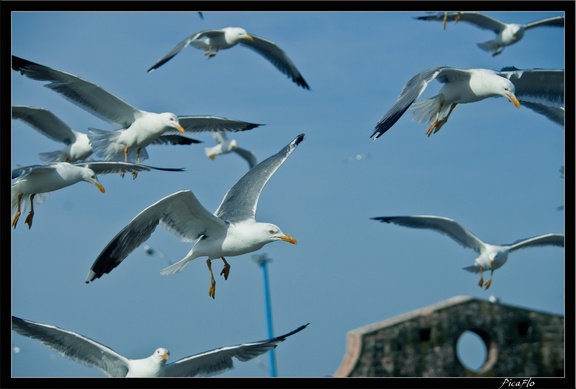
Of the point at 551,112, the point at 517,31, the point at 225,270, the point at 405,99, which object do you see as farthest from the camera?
the point at 517,31

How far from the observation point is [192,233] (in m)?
5.95

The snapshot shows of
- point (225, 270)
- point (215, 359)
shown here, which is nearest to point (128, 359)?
point (215, 359)

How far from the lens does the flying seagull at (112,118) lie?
23.2 ft

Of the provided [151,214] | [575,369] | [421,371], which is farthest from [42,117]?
[421,371]

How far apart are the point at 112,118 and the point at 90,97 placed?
17 centimetres

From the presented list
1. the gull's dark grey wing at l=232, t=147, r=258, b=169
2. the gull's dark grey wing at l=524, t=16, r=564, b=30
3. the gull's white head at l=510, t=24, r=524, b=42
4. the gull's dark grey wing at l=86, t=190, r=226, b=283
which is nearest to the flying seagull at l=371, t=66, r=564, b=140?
the gull's dark grey wing at l=524, t=16, r=564, b=30

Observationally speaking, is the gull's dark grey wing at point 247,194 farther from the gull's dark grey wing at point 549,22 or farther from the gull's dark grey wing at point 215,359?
the gull's dark grey wing at point 549,22

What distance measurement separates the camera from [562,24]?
640 centimetres

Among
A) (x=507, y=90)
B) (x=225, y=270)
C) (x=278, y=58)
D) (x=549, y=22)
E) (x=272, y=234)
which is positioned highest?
(x=278, y=58)

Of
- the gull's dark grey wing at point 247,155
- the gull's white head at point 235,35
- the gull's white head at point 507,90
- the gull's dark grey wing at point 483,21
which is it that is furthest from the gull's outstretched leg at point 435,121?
the gull's dark grey wing at point 247,155

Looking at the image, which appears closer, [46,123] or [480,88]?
[480,88]

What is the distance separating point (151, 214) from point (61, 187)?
852mm

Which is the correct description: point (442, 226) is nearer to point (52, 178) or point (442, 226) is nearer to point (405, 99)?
point (405, 99)

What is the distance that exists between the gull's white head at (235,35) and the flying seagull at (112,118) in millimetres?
1309
